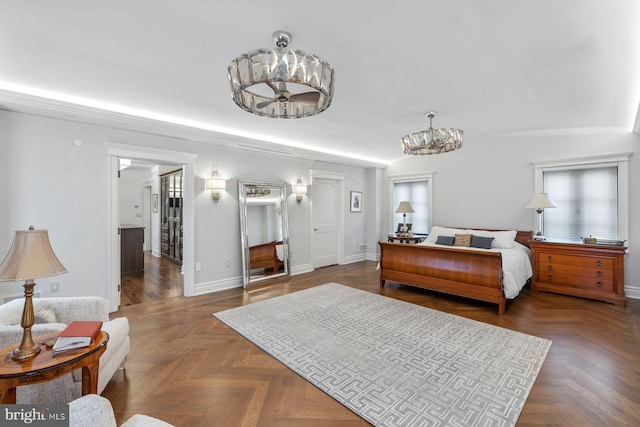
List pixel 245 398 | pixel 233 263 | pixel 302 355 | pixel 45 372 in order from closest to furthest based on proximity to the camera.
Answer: pixel 45 372 < pixel 245 398 < pixel 302 355 < pixel 233 263

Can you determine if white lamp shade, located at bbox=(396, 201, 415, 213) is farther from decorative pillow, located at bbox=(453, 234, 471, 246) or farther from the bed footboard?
the bed footboard

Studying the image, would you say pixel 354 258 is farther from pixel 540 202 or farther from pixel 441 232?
pixel 540 202

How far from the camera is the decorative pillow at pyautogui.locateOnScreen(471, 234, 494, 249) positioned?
193 inches

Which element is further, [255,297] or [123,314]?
[255,297]

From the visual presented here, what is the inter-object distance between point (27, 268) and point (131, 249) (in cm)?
485

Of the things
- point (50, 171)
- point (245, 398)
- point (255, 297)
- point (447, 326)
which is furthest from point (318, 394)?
point (50, 171)

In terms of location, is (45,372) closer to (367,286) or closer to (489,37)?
(489,37)

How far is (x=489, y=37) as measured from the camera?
209 centimetres

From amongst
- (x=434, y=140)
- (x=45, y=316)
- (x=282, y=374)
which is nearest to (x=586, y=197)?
(x=434, y=140)

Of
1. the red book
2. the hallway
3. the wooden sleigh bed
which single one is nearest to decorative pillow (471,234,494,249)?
the wooden sleigh bed

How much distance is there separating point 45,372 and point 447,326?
3.36 m

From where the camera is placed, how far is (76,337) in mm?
1566

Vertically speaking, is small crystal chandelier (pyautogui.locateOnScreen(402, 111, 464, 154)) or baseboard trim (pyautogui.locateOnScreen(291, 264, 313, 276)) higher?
small crystal chandelier (pyautogui.locateOnScreen(402, 111, 464, 154))

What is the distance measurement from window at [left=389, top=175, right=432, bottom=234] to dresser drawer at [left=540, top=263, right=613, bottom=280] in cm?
235
